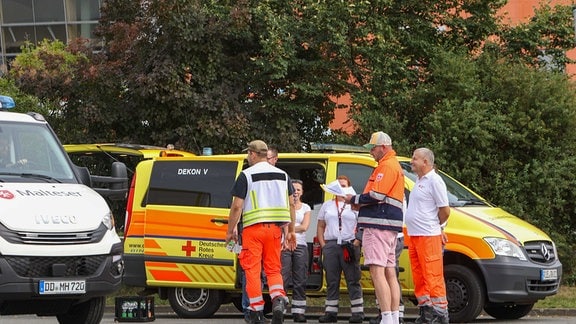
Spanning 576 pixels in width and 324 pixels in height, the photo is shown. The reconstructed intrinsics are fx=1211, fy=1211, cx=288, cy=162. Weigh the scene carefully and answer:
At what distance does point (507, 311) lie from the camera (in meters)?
15.2

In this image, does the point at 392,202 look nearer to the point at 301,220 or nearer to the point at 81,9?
the point at 301,220

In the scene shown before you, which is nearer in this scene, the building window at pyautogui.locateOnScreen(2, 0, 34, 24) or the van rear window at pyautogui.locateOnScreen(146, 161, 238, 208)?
the van rear window at pyautogui.locateOnScreen(146, 161, 238, 208)

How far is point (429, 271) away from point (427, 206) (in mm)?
709

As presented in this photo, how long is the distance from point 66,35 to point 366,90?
1235 inches

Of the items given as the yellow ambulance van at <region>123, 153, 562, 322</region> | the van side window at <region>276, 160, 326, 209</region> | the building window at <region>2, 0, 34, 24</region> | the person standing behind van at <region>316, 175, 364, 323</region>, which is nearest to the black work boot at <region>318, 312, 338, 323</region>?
the person standing behind van at <region>316, 175, 364, 323</region>

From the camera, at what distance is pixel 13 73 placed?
925 inches

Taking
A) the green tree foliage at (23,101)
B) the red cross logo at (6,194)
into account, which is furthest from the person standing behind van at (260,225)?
the green tree foliage at (23,101)

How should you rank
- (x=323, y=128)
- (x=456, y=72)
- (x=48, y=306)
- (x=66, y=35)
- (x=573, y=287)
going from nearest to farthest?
1. (x=48, y=306)
2. (x=573, y=287)
3. (x=456, y=72)
4. (x=323, y=128)
5. (x=66, y=35)

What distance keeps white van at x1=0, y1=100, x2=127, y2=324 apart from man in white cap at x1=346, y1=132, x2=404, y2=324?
2.52 metres

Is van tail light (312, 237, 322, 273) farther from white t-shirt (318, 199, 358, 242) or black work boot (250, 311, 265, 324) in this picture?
black work boot (250, 311, 265, 324)

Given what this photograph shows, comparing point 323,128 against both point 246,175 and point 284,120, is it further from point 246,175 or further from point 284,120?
point 246,175

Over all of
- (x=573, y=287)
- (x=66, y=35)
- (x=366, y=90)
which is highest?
(x=66, y=35)

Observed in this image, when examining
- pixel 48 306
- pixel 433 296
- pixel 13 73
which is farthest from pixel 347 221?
pixel 13 73

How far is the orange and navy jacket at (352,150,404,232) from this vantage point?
12273 millimetres
